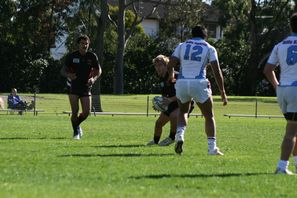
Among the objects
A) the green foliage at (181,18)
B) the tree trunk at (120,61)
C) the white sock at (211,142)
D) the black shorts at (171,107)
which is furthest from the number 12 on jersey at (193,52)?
the tree trunk at (120,61)

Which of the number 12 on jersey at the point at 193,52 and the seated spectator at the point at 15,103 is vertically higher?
the number 12 on jersey at the point at 193,52

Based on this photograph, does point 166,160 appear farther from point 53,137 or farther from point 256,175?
point 53,137

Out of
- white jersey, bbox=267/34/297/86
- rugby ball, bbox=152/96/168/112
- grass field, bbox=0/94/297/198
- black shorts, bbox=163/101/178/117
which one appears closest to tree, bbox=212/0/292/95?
rugby ball, bbox=152/96/168/112

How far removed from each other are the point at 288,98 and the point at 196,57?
2.49 m

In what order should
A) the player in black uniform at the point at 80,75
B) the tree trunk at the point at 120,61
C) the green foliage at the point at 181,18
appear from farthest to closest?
1. the green foliage at the point at 181,18
2. the tree trunk at the point at 120,61
3. the player in black uniform at the point at 80,75

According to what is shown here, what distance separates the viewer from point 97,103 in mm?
37469

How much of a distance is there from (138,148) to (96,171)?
4.08m

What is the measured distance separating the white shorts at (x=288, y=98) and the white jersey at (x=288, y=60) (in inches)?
3.3

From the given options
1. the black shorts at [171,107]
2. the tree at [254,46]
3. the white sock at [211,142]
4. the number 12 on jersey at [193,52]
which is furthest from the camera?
the tree at [254,46]

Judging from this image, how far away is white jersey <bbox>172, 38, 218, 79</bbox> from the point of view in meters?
12.1

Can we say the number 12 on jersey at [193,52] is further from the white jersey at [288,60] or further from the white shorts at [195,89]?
the white jersey at [288,60]

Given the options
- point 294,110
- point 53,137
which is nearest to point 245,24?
point 53,137

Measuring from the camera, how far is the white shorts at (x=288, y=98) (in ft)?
32.5

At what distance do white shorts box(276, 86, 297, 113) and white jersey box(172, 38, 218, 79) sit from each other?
2283 mm
